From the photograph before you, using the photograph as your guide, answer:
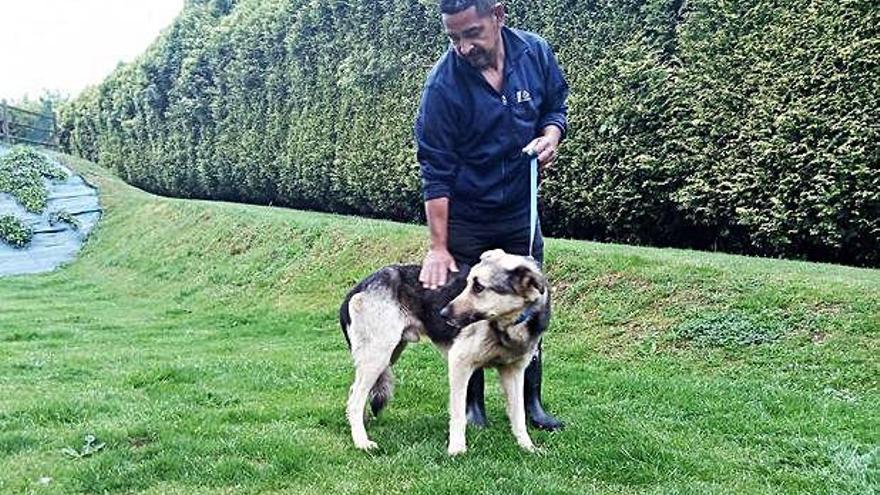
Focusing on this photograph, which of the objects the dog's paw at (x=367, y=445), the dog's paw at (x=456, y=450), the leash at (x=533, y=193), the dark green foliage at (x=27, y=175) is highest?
the leash at (x=533, y=193)

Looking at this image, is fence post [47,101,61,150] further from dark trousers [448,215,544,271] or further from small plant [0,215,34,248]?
dark trousers [448,215,544,271]

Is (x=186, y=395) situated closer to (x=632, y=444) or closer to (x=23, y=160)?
(x=632, y=444)

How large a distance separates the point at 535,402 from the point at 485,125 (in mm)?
1739

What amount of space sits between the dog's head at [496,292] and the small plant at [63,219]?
58.2ft

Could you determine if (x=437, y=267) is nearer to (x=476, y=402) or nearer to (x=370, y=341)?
(x=370, y=341)

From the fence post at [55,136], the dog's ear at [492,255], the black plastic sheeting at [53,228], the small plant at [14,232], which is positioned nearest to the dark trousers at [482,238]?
the dog's ear at [492,255]

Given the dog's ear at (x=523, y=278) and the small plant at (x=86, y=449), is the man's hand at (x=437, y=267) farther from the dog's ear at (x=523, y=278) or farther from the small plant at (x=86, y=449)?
the small plant at (x=86, y=449)

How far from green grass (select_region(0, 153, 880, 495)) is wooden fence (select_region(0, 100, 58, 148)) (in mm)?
22848

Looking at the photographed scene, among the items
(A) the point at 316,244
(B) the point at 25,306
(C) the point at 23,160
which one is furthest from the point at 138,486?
(C) the point at 23,160

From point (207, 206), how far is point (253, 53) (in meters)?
4.82

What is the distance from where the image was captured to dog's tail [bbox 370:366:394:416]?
4902mm

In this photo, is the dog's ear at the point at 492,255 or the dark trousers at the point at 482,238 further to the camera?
the dark trousers at the point at 482,238

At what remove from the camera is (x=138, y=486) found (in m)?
4.00

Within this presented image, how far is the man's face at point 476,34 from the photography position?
4188 mm
